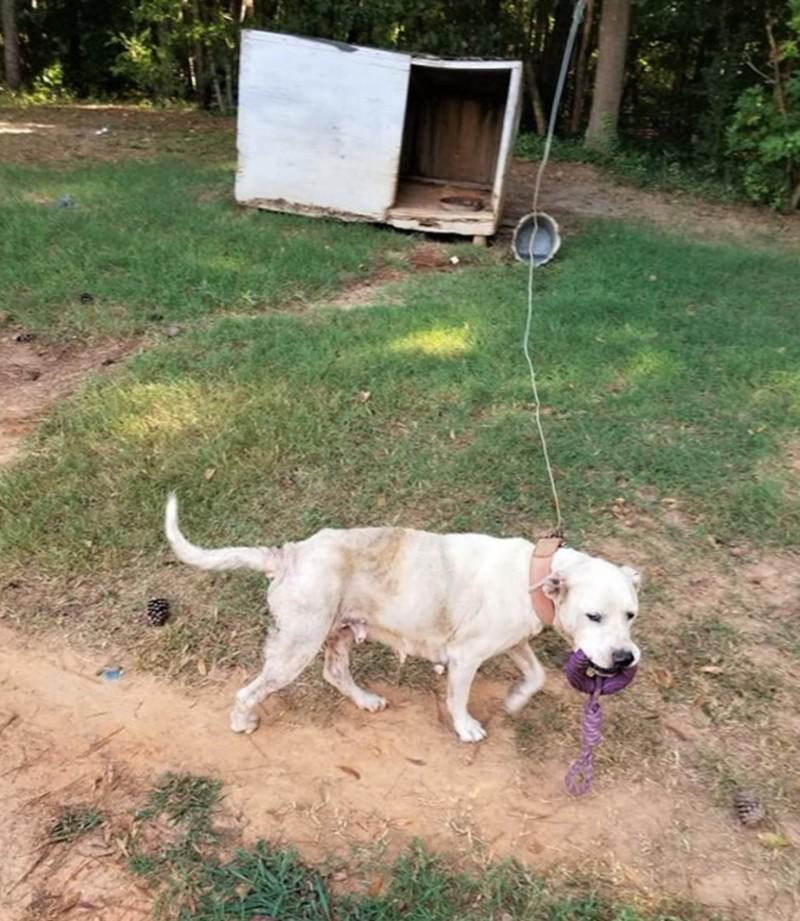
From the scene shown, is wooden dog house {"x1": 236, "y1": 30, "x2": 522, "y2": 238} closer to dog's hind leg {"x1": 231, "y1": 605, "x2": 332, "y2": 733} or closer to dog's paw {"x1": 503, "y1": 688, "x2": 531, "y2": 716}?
dog's paw {"x1": 503, "y1": 688, "x2": 531, "y2": 716}

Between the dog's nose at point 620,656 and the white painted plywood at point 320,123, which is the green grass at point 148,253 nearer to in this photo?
the white painted plywood at point 320,123

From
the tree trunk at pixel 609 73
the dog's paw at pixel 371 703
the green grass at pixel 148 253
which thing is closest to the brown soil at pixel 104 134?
the green grass at pixel 148 253

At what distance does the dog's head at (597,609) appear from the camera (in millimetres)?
2828

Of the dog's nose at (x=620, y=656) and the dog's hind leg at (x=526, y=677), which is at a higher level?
the dog's nose at (x=620, y=656)

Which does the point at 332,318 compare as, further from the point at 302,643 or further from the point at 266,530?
the point at 302,643

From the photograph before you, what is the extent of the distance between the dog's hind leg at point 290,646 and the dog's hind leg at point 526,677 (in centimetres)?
80

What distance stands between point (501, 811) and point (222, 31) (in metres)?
14.3

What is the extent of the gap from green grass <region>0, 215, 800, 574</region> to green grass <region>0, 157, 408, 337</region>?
2.41ft

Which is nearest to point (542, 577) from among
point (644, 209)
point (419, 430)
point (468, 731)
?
point (468, 731)

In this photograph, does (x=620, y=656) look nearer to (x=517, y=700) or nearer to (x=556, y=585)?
(x=556, y=585)

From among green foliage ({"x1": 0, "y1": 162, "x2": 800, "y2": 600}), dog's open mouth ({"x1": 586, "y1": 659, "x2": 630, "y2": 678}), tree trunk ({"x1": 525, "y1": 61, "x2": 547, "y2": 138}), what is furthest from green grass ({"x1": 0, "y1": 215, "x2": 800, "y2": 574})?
tree trunk ({"x1": 525, "y1": 61, "x2": 547, "y2": 138})

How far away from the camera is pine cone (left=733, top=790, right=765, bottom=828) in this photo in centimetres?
314

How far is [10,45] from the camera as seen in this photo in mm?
15469

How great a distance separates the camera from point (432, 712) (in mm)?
3604
